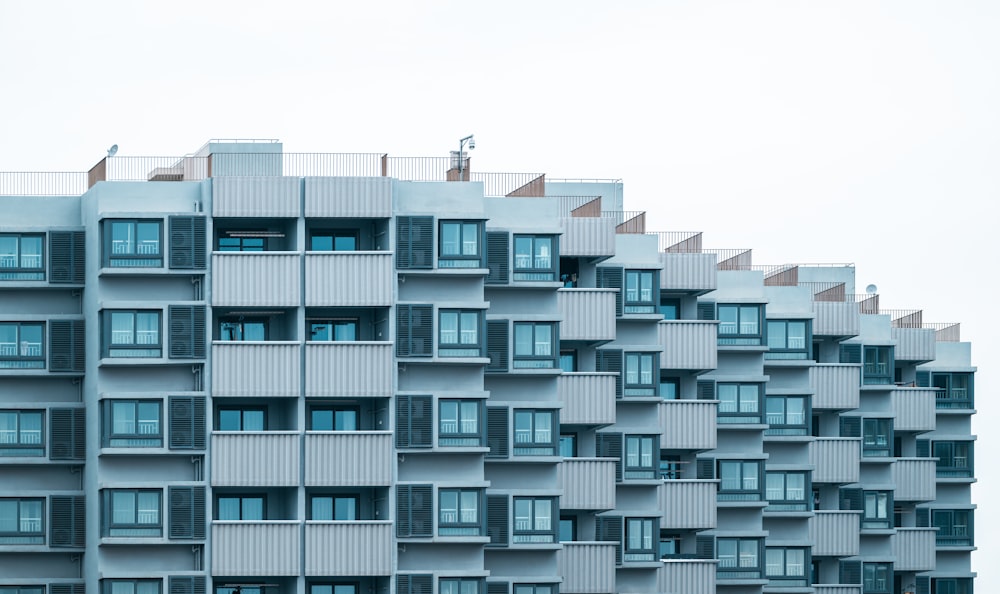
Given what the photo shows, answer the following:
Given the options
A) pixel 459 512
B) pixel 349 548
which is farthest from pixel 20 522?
pixel 459 512

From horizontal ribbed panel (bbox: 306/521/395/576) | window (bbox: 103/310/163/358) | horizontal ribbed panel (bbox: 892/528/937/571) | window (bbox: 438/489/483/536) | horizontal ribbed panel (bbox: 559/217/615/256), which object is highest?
horizontal ribbed panel (bbox: 559/217/615/256)

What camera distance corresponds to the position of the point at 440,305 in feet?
395

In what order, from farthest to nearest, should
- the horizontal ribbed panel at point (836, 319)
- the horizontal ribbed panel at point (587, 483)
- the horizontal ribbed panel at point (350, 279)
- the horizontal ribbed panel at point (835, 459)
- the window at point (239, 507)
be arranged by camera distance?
1. the horizontal ribbed panel at point (836, 319)
2. the horizontal ribbed panel at point (835, 459)
3. the horizontal ribbed panel at point (587, 483)
4. the window at point (239, 507)
5. the horizontal ribbed panel at point (350, 279)

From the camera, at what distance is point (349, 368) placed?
119 meters

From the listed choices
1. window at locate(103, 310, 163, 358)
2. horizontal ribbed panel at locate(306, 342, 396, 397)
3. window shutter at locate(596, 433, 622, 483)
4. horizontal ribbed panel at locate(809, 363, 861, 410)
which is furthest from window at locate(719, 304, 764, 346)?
window at locate(103, 310, 163, 358)

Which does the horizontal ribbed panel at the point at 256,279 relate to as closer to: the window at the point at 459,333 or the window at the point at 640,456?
the window at the point at 459,333

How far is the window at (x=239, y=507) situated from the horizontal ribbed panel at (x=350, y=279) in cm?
942

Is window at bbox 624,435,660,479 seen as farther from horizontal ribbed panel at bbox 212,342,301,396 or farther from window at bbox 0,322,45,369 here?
window at bbox 0,322,45,369

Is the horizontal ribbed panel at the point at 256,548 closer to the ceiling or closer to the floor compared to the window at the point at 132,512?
closer to the floor

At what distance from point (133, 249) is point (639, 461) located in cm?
2807

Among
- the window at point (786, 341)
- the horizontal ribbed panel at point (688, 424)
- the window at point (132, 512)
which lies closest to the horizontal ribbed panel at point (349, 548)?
the window at point (132, 512)

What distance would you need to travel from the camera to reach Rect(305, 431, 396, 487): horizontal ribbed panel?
118500 millimetres

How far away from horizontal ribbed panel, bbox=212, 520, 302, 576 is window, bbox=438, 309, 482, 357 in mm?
10378

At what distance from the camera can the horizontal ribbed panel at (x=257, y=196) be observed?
119188 mm
